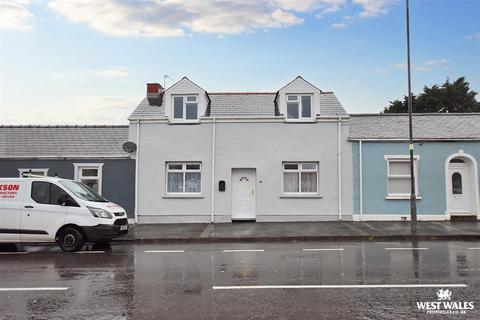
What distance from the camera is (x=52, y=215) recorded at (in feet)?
40.8

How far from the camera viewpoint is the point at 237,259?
1052cm

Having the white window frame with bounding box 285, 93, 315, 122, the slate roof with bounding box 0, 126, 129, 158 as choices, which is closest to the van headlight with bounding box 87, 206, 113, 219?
the slate roof with bounding box 0, 126, 129, 158

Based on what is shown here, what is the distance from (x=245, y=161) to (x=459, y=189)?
9418 millimetres

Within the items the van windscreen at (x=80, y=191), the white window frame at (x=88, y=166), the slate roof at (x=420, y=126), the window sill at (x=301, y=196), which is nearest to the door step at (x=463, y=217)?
the slate roof at (x=420, y=126)

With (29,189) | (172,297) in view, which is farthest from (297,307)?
(29,189)

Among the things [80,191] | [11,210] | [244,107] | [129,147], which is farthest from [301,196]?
[11,210]

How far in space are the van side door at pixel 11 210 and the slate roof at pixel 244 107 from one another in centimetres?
722

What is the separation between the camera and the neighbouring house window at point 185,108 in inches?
766

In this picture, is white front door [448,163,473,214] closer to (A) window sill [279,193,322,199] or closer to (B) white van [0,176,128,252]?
(A) window sill [279,193,322,199]

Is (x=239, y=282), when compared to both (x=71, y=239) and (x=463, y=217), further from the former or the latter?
(x=463, y=217)

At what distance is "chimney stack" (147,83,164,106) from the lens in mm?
20344

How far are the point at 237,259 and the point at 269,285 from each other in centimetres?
304

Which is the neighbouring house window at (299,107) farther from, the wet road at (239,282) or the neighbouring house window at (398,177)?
the wet road at (239,282)

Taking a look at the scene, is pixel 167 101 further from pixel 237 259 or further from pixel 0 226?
pixel 237 259
